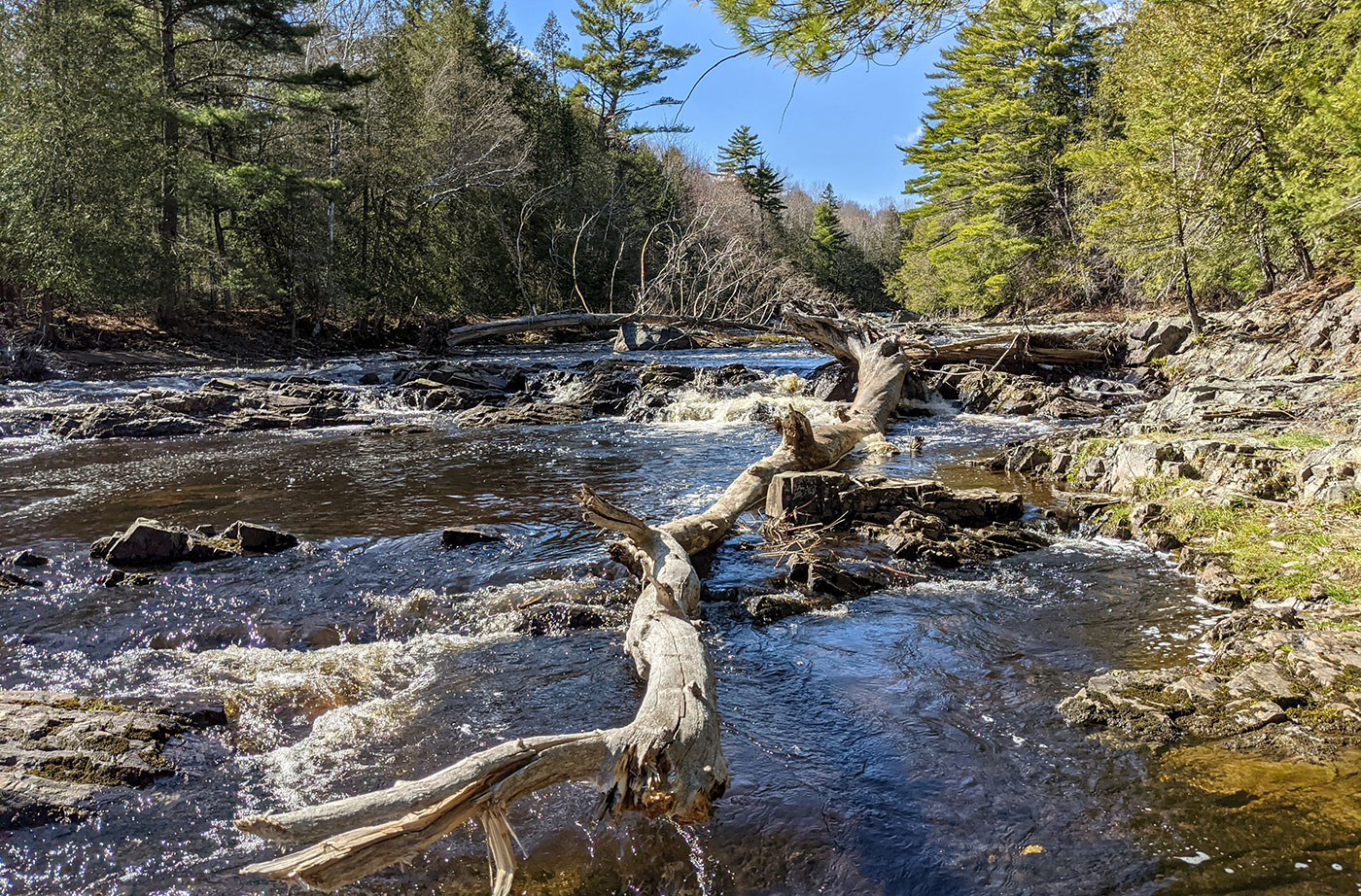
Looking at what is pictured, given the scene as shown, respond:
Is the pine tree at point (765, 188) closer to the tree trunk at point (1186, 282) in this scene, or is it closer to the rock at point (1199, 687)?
the tree trunk at point (1186, 282)

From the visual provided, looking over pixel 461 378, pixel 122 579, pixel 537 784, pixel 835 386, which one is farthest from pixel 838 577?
pixel 461 378

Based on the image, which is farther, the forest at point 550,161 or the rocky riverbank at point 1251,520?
the forest at point 550,161

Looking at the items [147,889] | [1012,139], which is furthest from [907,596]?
[1012,139]

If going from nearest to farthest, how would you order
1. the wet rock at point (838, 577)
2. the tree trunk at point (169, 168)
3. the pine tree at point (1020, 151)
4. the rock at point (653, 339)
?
1. the wet rock at point (838, 577)
2. the tree trunk at point (169, 168)
3. the rock at point (653, 339)
4. the pine tree at point (1020, 151)

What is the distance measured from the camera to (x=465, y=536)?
6.61m

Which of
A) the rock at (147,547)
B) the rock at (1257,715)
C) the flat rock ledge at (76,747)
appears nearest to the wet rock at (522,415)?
the rock at (147,547)

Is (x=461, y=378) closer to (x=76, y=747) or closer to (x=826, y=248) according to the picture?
(x=76, y=747)

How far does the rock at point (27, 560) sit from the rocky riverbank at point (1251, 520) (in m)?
7.64

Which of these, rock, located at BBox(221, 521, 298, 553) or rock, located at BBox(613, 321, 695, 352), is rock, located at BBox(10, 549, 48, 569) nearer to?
rock, located at BBox(221, 521, 298, 553)

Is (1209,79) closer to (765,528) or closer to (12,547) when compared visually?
(765,528)

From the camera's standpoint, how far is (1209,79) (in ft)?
47.3

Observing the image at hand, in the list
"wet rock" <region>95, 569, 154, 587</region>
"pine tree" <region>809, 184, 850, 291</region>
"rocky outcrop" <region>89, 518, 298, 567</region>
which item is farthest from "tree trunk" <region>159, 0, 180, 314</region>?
"pine tree" <region>809, 184, 850, 291</region>

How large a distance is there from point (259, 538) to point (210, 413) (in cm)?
895

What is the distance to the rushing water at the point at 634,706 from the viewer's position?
271 cm
